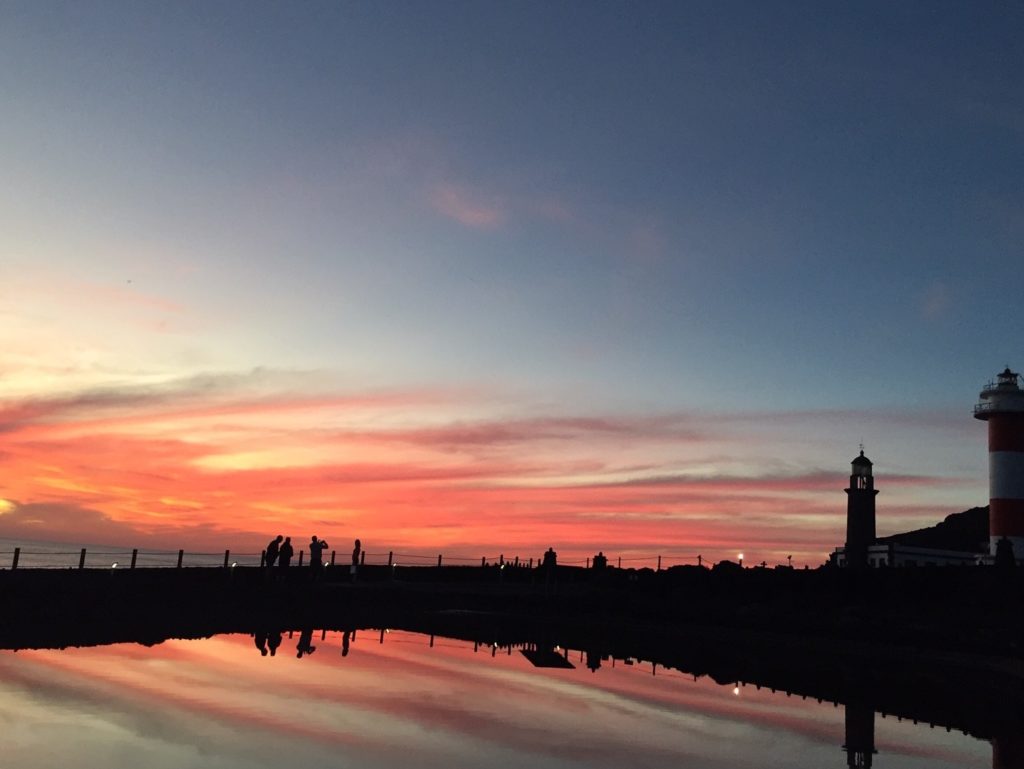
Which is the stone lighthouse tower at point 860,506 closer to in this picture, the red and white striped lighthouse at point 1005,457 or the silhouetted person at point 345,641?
the red and white striped lighthouse at point 1005,457

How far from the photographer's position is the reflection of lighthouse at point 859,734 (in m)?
14.5

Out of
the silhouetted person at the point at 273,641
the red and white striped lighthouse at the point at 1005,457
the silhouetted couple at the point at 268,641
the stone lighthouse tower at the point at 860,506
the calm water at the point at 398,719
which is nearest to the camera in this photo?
the calm water at the point at 398,719

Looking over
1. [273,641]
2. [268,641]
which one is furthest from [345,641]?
[268,641]

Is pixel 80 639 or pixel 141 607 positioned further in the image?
pixel 141 607

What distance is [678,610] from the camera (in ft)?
124

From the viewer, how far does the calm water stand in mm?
13094

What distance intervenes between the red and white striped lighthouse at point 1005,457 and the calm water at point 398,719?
1421 inches

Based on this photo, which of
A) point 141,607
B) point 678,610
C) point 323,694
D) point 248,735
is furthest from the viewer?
point 678,610

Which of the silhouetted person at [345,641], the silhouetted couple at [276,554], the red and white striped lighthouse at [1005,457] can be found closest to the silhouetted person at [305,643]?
the silhouetted person at [345,641]

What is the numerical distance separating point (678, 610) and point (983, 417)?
28241mm

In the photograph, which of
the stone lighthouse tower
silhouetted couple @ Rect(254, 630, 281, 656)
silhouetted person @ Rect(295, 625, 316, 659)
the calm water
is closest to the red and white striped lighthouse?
the stone lighthouse tower

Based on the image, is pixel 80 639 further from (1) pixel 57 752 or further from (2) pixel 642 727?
(2) pixel 642 727

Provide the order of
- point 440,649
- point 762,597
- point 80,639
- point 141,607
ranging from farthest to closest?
point 762,597
point 141,607
point 440,649
point 80,639

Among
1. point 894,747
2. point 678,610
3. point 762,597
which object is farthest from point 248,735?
point 762,597
